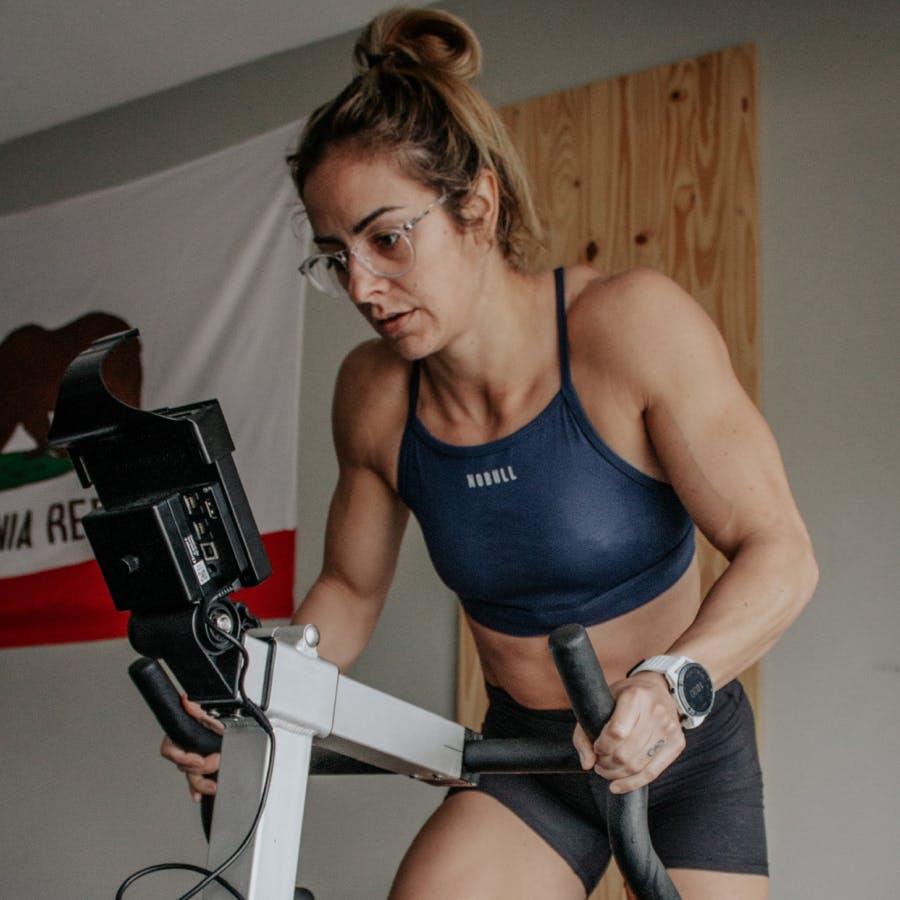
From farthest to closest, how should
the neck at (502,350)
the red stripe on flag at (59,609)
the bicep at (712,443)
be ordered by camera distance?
the red stripe on flag at (59,609) < the neck at (502,350) < the bicep at (712,443)

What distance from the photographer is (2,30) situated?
3.48 metres

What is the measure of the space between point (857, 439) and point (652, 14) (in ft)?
3.76

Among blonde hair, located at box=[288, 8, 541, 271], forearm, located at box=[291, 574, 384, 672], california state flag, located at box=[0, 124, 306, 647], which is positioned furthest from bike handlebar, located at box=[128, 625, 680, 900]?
california state flag, located at box=[0, 124, 306, 647]

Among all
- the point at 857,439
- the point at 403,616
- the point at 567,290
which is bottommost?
the point at 403,616

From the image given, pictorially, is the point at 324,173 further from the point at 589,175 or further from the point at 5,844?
the point at 5,844

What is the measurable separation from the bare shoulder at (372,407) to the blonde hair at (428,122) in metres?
0.25

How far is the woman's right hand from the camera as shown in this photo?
45.7 inches

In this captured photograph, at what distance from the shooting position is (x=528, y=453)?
4.88 ft

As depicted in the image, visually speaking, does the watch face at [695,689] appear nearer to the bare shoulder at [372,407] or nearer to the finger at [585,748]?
the finger at [585,748]

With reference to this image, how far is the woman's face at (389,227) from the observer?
1404 millimetres

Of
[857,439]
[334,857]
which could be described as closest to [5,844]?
[334,857]

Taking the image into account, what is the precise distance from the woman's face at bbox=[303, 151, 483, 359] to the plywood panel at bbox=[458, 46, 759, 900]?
1.14m

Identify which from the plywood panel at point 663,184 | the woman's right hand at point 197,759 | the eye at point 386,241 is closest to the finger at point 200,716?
the woman's right hand at point 197,759

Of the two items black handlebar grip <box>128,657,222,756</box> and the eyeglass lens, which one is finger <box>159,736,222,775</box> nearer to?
black handlebar grip <box>128,657,222,756</box>
